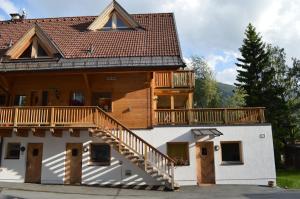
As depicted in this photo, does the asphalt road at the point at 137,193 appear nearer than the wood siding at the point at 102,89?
Yes

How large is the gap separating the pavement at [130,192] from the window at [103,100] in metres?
4.70

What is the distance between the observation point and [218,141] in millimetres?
17719

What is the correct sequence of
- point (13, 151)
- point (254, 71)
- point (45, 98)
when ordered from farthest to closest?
point (254, 71) < point (45, 98) < point (13, 151)

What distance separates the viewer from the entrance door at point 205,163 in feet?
57.3

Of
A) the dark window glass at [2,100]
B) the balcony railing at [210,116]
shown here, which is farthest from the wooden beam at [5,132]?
the balcony railing at [210,116]

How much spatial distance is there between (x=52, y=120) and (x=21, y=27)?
9.90m

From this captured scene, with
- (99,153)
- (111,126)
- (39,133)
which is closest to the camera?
(111,126)

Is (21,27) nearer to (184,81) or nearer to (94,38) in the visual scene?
(94,38)

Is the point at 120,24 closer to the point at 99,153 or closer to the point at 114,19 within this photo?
the point at 114,19

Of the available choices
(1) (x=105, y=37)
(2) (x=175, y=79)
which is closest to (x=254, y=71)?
(2) (x=175, y=79)

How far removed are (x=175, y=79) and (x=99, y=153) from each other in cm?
772

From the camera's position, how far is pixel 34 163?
17422 millimetres

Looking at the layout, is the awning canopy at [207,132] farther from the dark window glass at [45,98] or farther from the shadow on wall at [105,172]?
the dark window glass at [45,98]

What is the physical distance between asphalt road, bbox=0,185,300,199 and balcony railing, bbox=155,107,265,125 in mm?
3742
